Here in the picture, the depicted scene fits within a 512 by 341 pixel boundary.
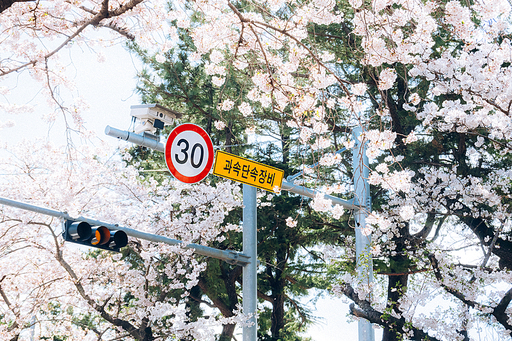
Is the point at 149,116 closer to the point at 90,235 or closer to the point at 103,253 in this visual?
the point at 90,235

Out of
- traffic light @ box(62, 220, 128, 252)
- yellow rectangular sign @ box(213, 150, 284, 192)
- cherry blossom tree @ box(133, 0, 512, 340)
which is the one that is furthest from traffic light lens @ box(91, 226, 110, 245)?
cherry blossom tree @ box(133, 0, 512, 340)

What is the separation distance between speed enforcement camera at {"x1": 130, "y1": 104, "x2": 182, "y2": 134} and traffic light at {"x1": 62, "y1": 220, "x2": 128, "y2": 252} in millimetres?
1388

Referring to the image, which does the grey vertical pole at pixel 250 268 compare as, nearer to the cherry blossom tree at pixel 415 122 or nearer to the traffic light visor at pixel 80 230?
the cherry blossom tree at pixel 415 122

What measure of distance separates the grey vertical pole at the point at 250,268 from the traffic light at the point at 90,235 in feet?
8.10

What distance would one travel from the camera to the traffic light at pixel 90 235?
227 inches

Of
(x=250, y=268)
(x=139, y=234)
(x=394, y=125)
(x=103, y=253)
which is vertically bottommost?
(x=250, y=268)

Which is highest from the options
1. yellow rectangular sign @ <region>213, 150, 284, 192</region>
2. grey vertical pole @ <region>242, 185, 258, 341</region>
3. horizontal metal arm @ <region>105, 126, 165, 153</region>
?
horizontal metal arm @ <region>105, 126, 165, 153</region>

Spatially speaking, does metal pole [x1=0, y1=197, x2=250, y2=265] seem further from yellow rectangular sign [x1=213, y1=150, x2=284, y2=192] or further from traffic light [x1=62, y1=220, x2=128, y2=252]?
yellow rectangular sign [x1=213, y1=150, x2=284, y2=192]

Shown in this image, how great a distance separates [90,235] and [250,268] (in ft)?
9.66

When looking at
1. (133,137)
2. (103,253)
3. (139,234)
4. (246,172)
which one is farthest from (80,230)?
(103,253)

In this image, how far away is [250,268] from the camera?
7.79 m

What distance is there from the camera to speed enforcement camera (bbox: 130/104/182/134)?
595cm

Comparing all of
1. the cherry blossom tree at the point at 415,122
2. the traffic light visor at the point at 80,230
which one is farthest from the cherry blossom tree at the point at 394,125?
the traffic light visor at the point at 80,230

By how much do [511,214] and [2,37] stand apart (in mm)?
9949
